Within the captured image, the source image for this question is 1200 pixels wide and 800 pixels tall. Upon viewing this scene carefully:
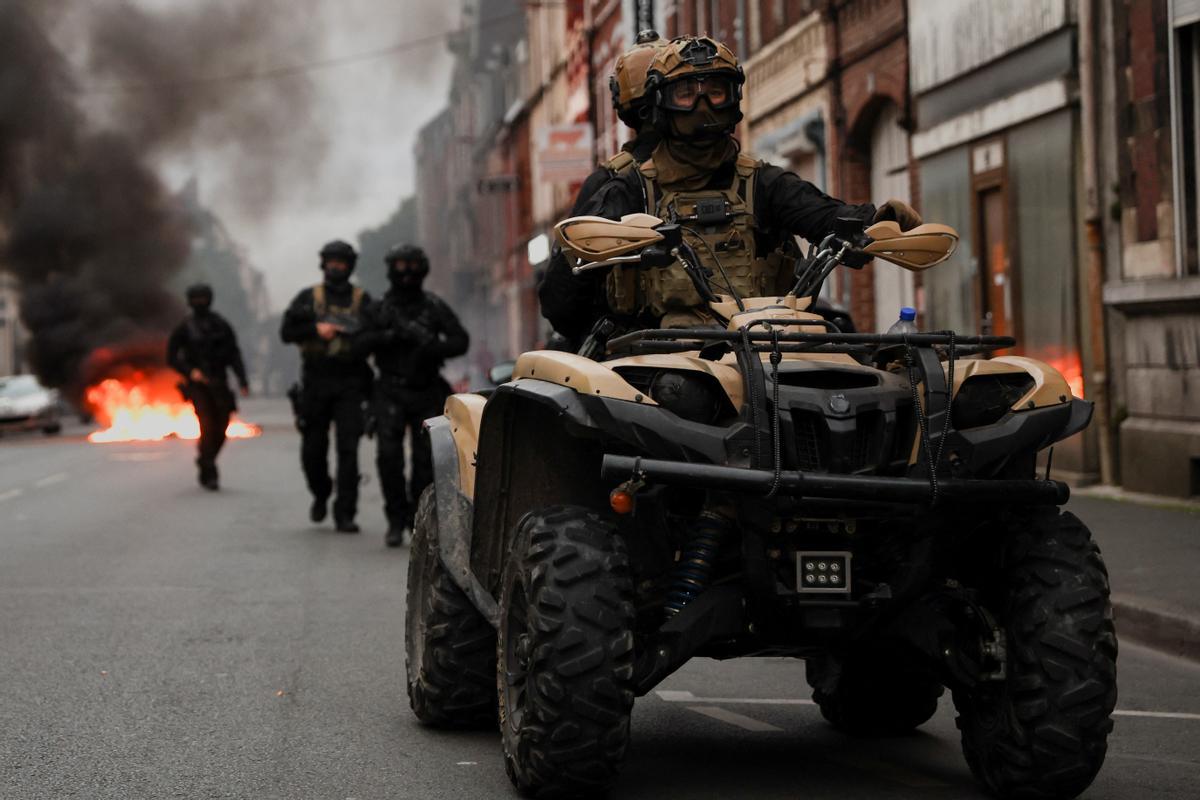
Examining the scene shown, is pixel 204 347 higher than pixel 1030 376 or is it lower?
higher

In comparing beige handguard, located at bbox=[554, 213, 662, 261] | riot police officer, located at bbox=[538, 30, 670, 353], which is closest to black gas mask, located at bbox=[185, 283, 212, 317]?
riot police officer, located at bbox=[538, 30, 670, 353]

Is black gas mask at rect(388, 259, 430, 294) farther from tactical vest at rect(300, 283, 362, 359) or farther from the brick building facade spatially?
the brick building facade

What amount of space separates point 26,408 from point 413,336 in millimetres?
29890

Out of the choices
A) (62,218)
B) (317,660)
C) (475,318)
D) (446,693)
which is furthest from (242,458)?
(475,318)

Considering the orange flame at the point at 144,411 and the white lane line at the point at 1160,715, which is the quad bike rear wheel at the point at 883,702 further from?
the orange flame at the point at 144,411

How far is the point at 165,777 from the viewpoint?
19.2 feet

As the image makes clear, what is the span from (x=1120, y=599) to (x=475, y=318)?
77815 millimetres

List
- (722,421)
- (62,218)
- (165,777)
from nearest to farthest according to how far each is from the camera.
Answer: (722,421) → (165,777) → (62,218)

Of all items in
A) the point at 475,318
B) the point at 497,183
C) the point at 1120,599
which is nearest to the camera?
the point at 1120,599

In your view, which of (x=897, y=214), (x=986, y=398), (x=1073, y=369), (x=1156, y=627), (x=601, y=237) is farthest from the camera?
(x=1073, y=369)

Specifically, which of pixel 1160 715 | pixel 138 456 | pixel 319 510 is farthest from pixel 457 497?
pixel 138 456

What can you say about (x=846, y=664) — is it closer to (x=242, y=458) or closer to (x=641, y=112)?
(x=641, y=112)

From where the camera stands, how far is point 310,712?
23.1 ft

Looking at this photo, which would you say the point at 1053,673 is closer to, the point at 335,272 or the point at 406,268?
the point at 406,268
